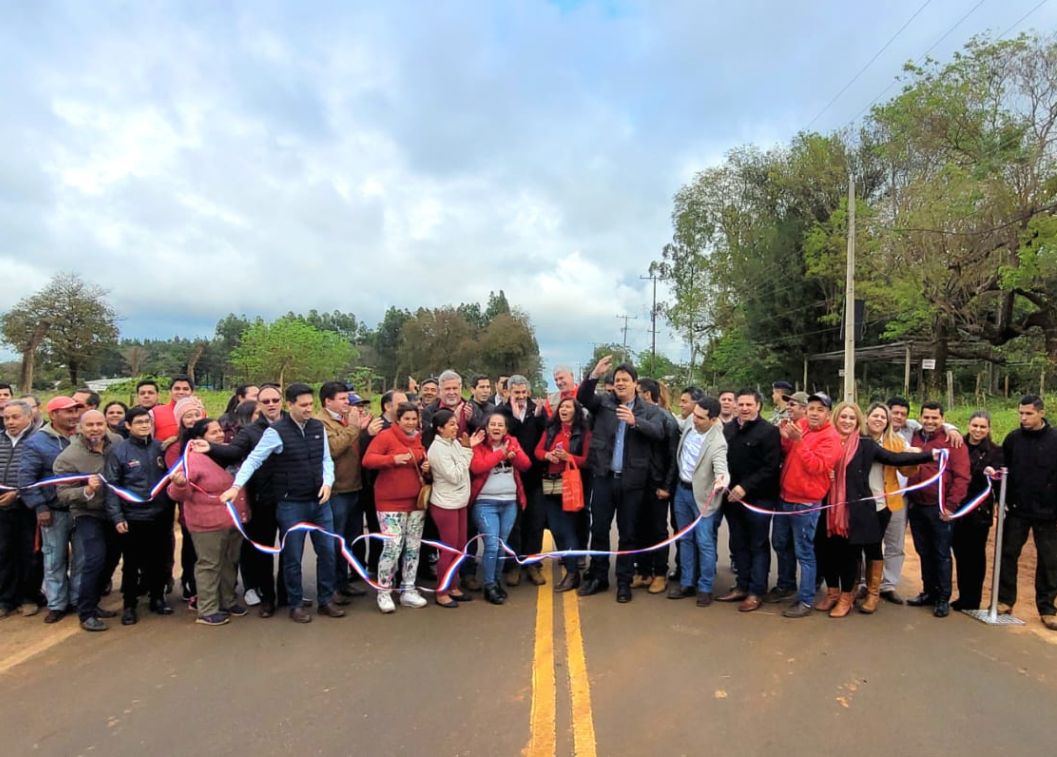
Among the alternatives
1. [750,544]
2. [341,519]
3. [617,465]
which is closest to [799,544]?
[750,544]

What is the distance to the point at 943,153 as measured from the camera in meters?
19.3

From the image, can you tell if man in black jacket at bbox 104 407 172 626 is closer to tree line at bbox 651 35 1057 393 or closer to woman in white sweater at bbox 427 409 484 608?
woman in white sweater at bbox 427 409 484 608

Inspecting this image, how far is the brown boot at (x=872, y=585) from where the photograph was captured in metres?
5.42

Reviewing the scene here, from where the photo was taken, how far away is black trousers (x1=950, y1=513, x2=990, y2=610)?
5.45m

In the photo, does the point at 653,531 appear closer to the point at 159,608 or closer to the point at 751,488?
the point at 751,488

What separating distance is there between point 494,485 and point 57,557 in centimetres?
361

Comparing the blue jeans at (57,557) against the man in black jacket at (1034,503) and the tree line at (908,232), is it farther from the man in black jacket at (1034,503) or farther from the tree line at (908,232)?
the tree line at (908,232)

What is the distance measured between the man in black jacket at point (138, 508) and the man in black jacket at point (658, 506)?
13.7 ft

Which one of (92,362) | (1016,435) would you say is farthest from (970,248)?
(92,362)

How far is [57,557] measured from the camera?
524cm

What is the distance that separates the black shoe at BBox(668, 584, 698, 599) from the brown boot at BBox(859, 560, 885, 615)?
139 centimetres

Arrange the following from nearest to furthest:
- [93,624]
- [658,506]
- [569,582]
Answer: [93,624]
[569,582]
[658,506]

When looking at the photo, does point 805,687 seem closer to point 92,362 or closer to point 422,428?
point 422,428

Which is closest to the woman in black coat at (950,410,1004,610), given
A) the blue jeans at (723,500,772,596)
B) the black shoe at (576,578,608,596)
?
the blue jeans at (723,500,772,596)
